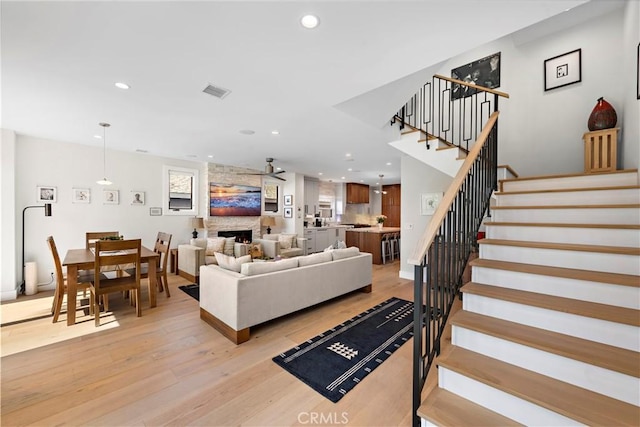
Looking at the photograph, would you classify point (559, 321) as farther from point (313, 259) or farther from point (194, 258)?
point (194, 258)

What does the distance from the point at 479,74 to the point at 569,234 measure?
390cm

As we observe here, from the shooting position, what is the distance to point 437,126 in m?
4.95

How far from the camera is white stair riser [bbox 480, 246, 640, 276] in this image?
172cm

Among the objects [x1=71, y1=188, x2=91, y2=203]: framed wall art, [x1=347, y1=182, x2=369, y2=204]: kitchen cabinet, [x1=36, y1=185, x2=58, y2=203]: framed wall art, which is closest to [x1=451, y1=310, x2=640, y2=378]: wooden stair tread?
[x1=71, y1=188, x2=91, y2=203]: framed wall art

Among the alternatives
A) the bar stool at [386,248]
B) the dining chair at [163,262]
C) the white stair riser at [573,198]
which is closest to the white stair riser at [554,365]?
the white stair riser at [573,198]

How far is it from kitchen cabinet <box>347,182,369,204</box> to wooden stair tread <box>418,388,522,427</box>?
9.08 metres

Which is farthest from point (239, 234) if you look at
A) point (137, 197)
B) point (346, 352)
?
point (346, 352)

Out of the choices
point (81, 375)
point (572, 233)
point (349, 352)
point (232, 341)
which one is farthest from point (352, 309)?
point (81, 375)

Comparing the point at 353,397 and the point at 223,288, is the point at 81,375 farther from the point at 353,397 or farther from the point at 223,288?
the point at 353,397

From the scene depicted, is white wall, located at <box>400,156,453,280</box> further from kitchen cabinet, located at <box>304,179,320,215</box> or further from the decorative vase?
kitchen cabinet, located at <box>304,179,320,215</box>

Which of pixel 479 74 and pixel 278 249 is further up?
pixel 479 74

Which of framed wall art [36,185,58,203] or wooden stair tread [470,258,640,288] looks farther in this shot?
framed wall art [36,185,58,203]

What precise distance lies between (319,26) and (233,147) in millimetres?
3648

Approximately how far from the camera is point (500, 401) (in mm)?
1397
